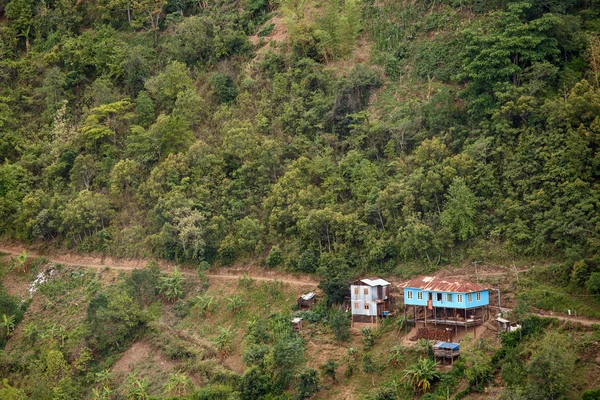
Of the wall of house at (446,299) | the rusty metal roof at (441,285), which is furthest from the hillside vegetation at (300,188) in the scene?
the rusty metal roof at (441,285)

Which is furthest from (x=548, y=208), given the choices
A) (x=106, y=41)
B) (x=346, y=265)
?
(x=106, y=41)

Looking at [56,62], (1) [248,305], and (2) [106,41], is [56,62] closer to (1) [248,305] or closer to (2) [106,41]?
(2) [106,41]

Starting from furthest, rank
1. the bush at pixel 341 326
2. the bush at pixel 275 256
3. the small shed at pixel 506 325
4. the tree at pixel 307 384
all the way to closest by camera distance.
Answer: the bush at pixel 275 256
the bush at pixel 341 326
the tree at pixel 307 384
the small shed at pixel 506 325

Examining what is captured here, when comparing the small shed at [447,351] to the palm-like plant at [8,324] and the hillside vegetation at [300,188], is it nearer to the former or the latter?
the hillside vegetation at [300,188]

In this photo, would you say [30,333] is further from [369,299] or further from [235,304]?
[369,299]

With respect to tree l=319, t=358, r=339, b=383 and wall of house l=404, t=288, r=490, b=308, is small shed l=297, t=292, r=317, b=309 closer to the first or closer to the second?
tree l=319, t=358, r=339, b=383

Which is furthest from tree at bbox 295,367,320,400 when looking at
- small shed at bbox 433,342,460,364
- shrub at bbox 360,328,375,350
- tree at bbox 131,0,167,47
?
tree at bbox 131,0,167,47

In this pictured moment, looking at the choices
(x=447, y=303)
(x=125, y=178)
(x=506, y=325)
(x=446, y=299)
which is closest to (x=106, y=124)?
(x=125, y=178)
